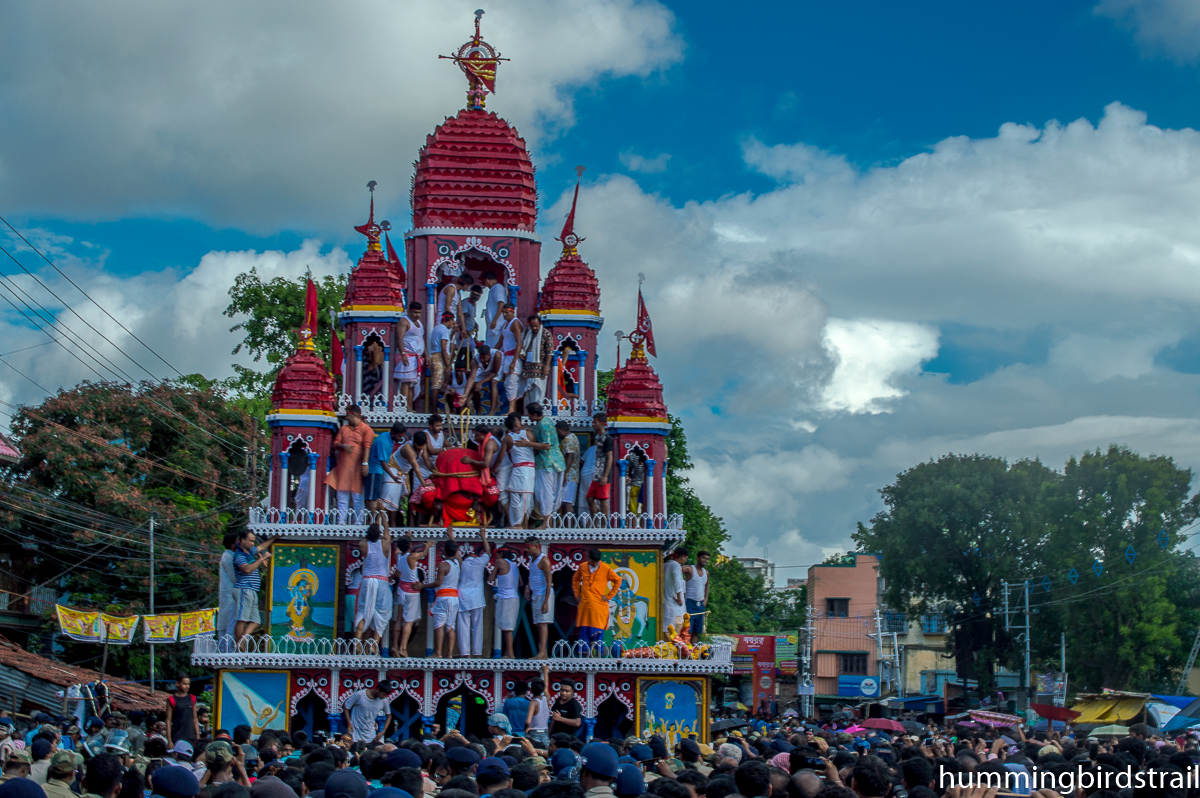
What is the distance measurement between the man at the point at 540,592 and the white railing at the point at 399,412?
106 inches

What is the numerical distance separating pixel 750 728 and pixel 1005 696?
3487cm

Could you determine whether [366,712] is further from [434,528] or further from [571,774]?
[571,774]

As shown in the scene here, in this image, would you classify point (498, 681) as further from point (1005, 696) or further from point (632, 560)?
point (1005, 696)

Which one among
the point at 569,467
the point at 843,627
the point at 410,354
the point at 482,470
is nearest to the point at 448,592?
the point at 482,470

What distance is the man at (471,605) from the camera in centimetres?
2338

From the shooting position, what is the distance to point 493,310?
2691cm

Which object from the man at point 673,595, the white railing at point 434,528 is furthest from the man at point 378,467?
the man at point 673,595

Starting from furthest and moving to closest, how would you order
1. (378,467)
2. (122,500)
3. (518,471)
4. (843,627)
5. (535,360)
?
(843,627)
(122,500)
(535,360)
(378,467)
(518,471)

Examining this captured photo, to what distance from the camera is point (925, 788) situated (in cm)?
845

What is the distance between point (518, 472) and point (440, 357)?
333 cm

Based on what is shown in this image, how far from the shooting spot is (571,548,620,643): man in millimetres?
23328

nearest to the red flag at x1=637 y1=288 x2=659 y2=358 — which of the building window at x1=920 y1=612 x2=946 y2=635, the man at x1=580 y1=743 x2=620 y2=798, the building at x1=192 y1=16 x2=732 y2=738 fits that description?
the building at x1=192 y1=16 x2=732 y2=738

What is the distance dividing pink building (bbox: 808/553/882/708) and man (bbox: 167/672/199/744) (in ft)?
147

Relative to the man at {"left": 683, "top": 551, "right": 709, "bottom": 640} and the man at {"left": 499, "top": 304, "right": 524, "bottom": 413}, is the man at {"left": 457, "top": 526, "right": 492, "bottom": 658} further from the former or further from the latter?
the man at {"left": 683, "top": 551, "right": 709, "bottom": 640}
